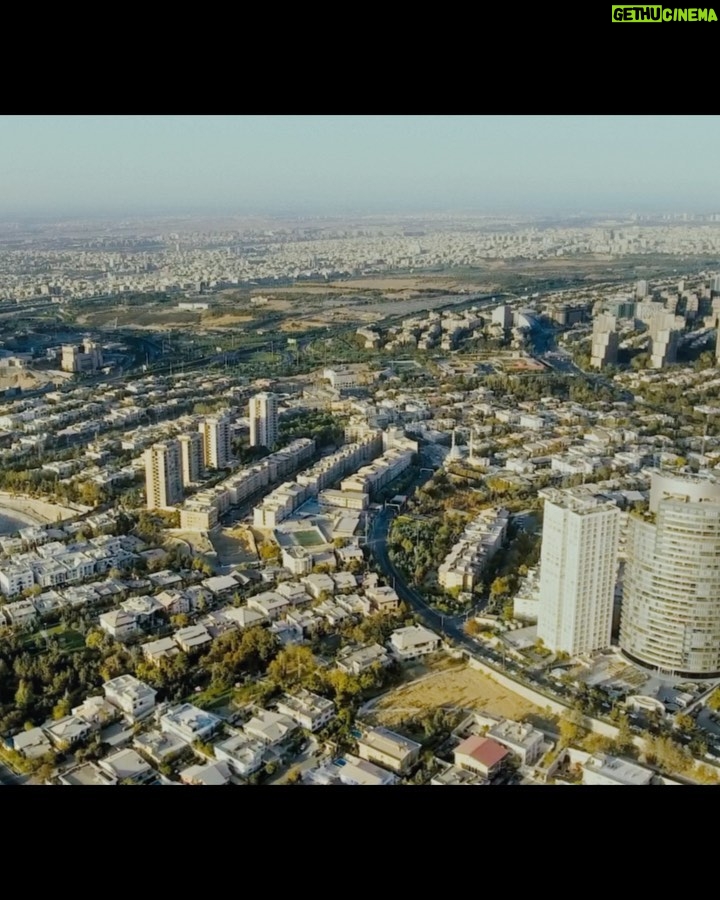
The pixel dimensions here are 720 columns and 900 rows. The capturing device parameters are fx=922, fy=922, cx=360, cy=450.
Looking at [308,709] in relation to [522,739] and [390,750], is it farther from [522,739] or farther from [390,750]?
[522,739]

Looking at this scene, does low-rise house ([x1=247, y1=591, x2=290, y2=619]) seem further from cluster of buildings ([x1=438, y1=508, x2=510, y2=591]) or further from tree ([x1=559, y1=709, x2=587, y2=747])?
tree ([x1=559, y1=709, x2=587, y2=747])

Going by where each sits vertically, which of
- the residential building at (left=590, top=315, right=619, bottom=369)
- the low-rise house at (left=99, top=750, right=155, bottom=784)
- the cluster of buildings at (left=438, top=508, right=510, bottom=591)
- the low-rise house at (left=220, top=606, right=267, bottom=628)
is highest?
the residential building at (left=590, top=315, right=619, bottom=369)

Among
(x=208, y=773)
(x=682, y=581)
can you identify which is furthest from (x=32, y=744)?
(x=682, y=581)

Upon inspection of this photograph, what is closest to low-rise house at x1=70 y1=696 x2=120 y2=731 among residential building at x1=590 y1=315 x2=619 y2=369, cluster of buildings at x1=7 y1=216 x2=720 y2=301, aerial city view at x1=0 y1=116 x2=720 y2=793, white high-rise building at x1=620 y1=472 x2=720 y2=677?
aerial city view at x1=0 y1=116 x2=720 y2=793

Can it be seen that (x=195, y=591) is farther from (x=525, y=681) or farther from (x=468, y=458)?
(x=468, y=458)

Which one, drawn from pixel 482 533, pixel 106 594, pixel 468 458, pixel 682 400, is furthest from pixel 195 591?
pixel 682 400

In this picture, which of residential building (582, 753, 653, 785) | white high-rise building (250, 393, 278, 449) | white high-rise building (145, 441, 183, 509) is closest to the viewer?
residential building (582, 753, 653, 785)

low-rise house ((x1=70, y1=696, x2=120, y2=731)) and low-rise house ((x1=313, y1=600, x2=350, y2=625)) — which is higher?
low-rise house ((x1=313, y1=600, x2=350, y2=625))
